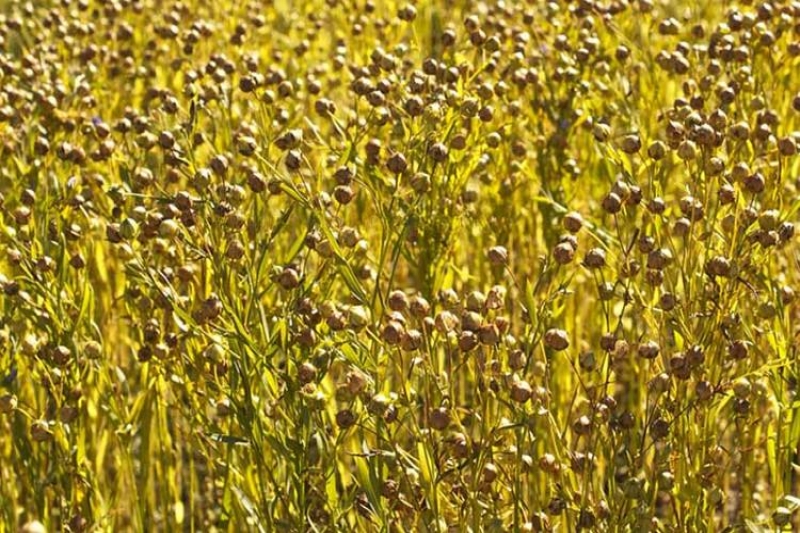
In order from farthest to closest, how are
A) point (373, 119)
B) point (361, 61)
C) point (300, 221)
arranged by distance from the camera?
point (361, 61) → point (300, 221) → point (373, 119)

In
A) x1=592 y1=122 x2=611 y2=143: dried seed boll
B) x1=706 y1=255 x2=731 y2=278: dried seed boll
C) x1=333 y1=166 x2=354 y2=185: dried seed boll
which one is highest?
x1=592 y1=122 x2=611 y2=143: dried seed boll

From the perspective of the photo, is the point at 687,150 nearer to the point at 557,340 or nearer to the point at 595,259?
the point at 595,259

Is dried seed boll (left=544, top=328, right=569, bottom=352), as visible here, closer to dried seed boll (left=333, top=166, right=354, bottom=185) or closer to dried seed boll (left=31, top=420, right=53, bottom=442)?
dried seed boll (left=333, top=166, right=354, bottom=185)

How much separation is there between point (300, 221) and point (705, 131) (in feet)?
3.38

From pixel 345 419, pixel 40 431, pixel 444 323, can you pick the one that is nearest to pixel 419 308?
pixel 444 323

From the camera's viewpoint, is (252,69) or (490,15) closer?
(252,69)

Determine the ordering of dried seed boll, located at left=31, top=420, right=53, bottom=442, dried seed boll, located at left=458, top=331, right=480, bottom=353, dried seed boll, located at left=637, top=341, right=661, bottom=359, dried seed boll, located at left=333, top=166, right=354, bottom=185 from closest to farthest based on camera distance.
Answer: dried seed boll, located at left=458, top=331, right=480, bottom=353 → dried seed boll, located at left=637, top=341, right=661, bottom=359 → dried seed boll, located at left=333, top=166, right=354, bottom=185 → dried seed boll, located at left=31, top=420, right=53, bottom=442

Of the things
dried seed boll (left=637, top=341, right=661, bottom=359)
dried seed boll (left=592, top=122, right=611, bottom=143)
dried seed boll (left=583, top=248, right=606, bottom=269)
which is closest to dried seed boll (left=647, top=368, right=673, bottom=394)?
dried seed boll (left=637, top=341, right=661, bottom=359)

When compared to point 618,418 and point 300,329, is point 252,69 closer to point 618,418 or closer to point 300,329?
point 300,329

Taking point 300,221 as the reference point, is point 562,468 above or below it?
above

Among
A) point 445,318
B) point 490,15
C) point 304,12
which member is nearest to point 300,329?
point 445,318

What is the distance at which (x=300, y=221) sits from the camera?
2418 millimetres

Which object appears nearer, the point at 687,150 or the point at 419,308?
the point at 419,308

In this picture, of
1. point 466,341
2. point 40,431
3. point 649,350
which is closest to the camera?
point 466,341
